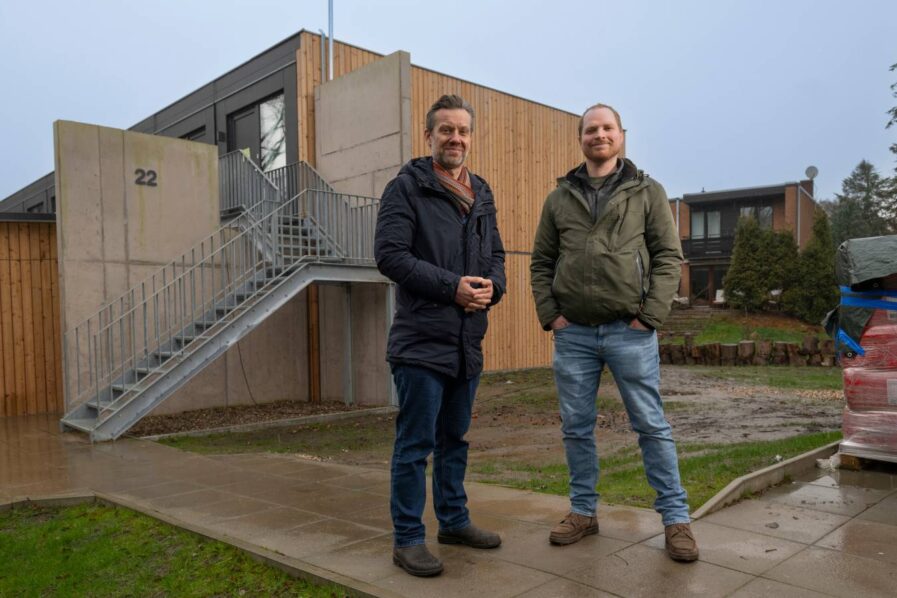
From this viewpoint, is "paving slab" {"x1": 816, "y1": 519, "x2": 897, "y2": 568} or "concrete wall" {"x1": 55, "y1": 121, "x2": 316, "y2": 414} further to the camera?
"concrete wall" {"x1": 55, "y1": 121, "x2": 316, "y2": 414}

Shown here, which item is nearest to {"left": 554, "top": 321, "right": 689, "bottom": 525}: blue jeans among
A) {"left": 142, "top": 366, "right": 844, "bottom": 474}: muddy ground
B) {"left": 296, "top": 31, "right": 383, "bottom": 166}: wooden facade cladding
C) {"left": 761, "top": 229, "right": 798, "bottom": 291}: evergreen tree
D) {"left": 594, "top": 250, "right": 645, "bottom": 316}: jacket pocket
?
{"left": 594, "top": 250, "right": 645, "bottom": 316}: jacket pocket

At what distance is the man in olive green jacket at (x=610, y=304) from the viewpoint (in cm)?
328

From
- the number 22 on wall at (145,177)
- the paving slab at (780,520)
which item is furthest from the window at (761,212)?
the paving slab at (780,520)

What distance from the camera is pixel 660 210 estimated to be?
3.38 meters

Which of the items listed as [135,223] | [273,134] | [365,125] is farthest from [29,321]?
[365,125]

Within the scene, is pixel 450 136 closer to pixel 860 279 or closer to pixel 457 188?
pixel 457 188

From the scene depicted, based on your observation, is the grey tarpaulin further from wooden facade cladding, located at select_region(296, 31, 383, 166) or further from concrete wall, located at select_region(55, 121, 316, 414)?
wooden facade cladding, located at select_region(296, 31, 383, 166)

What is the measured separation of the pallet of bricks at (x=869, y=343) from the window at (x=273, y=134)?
10.3 m

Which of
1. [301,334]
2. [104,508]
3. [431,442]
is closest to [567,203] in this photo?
[431,442]

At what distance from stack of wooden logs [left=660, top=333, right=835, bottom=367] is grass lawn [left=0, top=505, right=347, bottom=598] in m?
15.8

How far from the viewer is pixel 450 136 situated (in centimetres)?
325

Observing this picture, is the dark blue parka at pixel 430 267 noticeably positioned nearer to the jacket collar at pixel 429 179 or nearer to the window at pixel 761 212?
the jacket collar at pixel 429 179

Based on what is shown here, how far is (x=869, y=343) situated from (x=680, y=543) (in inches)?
110

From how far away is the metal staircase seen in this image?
8.46m
